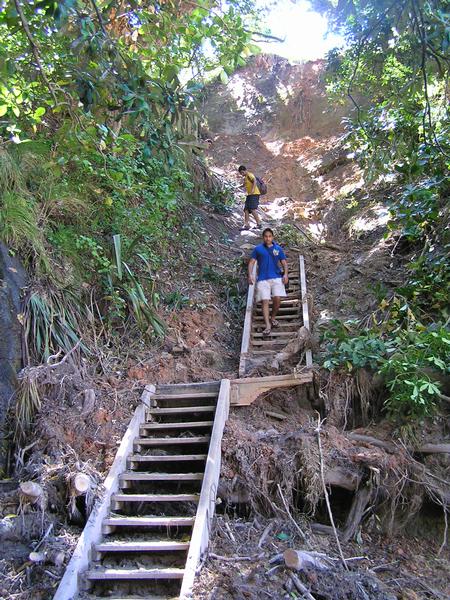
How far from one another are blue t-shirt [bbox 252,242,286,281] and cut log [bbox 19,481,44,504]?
4420 millimetres

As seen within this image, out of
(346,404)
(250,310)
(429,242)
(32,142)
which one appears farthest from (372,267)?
(32,142)

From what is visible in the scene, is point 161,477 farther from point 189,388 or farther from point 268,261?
point 268,261

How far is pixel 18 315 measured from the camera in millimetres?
5637

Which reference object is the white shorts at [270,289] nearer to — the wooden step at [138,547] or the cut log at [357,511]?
the cut log at [357,511]

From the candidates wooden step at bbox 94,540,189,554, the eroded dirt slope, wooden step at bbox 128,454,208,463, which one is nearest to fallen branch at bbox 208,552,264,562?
the eroded dirt slope

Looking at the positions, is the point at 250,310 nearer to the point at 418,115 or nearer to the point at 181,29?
the point at 418,115

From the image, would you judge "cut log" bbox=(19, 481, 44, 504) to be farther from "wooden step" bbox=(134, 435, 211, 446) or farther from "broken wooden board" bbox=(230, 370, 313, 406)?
"broken wooden board" bbox=(230, 370, 313, 406)

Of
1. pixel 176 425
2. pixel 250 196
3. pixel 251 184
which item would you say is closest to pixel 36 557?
pixel 176 425

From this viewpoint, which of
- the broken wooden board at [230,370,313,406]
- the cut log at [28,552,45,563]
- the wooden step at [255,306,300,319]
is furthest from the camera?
the wooden step at [255,306,300,319]

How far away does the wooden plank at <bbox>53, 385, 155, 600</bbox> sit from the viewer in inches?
159

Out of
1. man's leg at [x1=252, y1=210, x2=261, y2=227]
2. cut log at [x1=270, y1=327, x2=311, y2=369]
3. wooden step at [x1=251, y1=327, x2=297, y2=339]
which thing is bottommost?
cut log at [x1=270, y1=327, x2=311, y2=369]

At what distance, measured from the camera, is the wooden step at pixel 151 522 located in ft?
15.3

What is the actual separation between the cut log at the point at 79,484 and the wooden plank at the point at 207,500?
1.00m

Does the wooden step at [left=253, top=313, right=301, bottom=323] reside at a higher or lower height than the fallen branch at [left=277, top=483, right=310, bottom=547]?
higher
